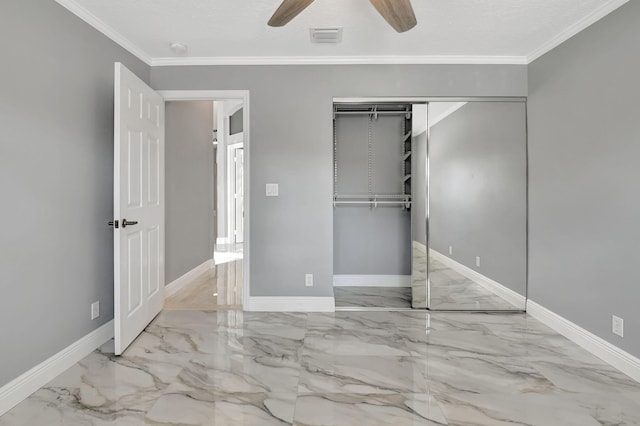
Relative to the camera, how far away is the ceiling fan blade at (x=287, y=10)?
A: 1.89 m

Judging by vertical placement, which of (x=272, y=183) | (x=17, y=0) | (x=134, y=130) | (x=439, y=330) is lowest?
(x=439, y=330)

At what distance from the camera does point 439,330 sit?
3.00 metres

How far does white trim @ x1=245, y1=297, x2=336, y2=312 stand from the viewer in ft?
11.2

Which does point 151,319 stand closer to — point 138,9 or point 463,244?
point 138,9

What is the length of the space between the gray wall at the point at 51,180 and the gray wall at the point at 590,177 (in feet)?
11.7

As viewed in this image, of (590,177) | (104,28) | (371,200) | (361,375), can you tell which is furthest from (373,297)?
(104,28)

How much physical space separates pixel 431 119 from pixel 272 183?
1651 millimetres

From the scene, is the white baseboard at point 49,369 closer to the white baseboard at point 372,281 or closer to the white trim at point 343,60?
the white trim at point 343,60

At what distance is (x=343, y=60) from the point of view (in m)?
3.36

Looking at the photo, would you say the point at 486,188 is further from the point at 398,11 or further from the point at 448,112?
the point at 398,11

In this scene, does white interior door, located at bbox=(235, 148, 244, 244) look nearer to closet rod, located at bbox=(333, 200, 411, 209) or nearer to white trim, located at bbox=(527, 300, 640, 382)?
closet rod, located at bbox=(333, 200, 411, 209)

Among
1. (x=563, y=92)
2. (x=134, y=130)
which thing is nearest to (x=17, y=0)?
(x=134, y=130)

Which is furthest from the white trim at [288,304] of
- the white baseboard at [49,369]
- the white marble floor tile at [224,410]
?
the white marble floor tile at [224,410]

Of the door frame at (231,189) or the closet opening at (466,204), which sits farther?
the door frame at (231,189)
